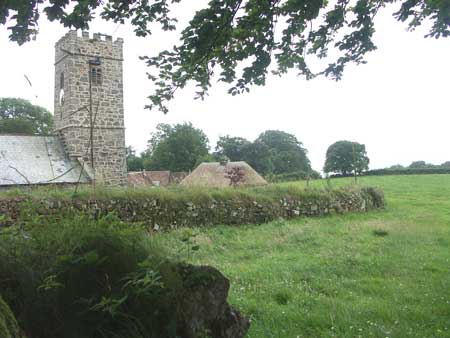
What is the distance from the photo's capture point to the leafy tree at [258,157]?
6275cm

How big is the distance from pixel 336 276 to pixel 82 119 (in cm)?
2433

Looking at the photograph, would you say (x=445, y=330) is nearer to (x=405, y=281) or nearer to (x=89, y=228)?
(x=405, y=281)

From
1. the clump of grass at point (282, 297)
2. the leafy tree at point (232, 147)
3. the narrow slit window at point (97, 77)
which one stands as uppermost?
the narrow slit window at point (97, 77)

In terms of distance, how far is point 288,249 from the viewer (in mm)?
9383

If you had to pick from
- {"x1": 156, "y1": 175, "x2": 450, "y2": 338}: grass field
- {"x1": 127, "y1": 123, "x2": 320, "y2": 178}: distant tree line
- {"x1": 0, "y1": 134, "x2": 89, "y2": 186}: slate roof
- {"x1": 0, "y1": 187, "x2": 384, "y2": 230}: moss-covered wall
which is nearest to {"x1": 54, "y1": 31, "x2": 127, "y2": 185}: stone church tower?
{"x1": 0, "y1": 134, "x2": 89, "y2": 186}: slate roof

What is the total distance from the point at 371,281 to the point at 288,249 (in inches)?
122

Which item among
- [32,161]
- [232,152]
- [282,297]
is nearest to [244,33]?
[282,297]

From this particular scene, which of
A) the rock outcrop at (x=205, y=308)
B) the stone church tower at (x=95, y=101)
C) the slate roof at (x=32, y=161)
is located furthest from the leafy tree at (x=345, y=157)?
the rock outcrop at (x=205, y=308)

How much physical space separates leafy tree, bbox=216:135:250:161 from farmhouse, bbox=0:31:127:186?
3704 cm

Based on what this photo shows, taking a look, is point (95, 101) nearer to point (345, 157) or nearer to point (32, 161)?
point (32, 161)

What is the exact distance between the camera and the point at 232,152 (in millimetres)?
67938

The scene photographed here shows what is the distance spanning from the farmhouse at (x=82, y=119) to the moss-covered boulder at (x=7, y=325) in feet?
80.4

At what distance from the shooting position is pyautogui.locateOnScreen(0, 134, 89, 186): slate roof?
24.4 metres

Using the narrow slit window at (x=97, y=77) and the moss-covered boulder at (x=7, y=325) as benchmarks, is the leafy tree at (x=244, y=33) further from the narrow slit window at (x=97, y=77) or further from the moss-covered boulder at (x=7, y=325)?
the narrow slit window at (x=97, y=77)
